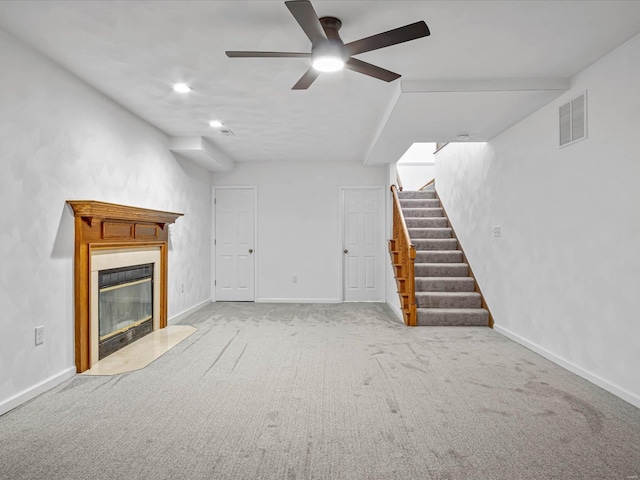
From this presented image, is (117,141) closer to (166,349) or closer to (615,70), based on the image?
(166,349)

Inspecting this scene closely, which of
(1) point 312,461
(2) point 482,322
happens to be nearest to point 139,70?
(1) point 312,461

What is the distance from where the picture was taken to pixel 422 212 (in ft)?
22.0

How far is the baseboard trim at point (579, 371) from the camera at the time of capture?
2.58m

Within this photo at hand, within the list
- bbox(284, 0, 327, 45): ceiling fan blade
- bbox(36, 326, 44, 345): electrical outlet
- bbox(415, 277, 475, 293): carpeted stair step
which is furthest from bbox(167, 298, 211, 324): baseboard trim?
bbox(284, 0, 327, 45): ceiling fan blade

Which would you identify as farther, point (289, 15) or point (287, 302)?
point (287, 302)

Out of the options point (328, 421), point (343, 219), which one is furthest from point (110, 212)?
point (343, 219)

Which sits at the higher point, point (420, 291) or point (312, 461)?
point (420, 291)

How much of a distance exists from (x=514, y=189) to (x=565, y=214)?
0.94 m

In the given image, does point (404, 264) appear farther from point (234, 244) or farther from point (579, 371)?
point (234, 244)

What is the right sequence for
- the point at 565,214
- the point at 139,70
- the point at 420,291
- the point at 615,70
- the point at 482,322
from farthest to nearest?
the point at 420,291 < the point at 482,322 < the point at 565,214 < the point at 139,70 < the point at 615,70

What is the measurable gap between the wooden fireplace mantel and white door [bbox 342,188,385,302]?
344cm

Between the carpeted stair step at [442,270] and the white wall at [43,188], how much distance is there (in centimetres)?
395

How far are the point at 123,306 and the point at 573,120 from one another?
15.0 ft

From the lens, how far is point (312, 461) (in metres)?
1.88
